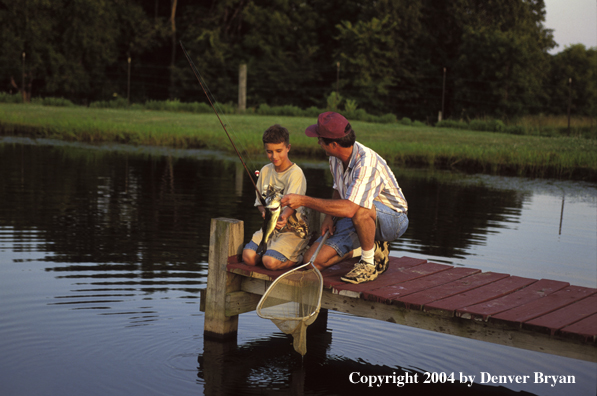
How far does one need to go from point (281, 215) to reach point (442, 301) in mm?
1257

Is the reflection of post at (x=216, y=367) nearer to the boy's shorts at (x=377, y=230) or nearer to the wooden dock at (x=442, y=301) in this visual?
the wooden dock at (x=442, y=301)

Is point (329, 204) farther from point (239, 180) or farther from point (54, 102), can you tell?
point (54, 102)

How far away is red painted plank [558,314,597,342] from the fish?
1809 mm

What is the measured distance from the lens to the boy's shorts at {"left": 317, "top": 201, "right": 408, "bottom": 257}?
4.73 m

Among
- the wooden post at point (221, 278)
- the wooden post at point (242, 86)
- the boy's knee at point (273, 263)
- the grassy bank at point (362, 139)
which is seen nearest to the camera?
the boy's knee at point (273, 263)

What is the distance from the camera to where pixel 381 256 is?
15.6 ft

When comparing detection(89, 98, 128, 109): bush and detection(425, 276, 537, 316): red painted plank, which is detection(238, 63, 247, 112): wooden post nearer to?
Result: detection(89, 98, 128, 109): bush

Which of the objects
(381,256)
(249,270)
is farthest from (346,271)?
(249,270)

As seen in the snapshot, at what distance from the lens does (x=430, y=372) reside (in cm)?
456

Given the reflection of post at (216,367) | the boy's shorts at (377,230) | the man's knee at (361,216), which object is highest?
the man's knee at (361,216)

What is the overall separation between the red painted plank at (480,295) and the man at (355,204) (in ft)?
1.85

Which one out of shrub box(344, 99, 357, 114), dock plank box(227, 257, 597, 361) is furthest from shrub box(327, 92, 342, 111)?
dock plank box(227, 257, 597, 361)

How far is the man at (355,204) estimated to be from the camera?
14.6 ft

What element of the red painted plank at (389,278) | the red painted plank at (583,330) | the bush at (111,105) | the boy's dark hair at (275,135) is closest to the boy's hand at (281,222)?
the boy's dark hair at (275,135)
